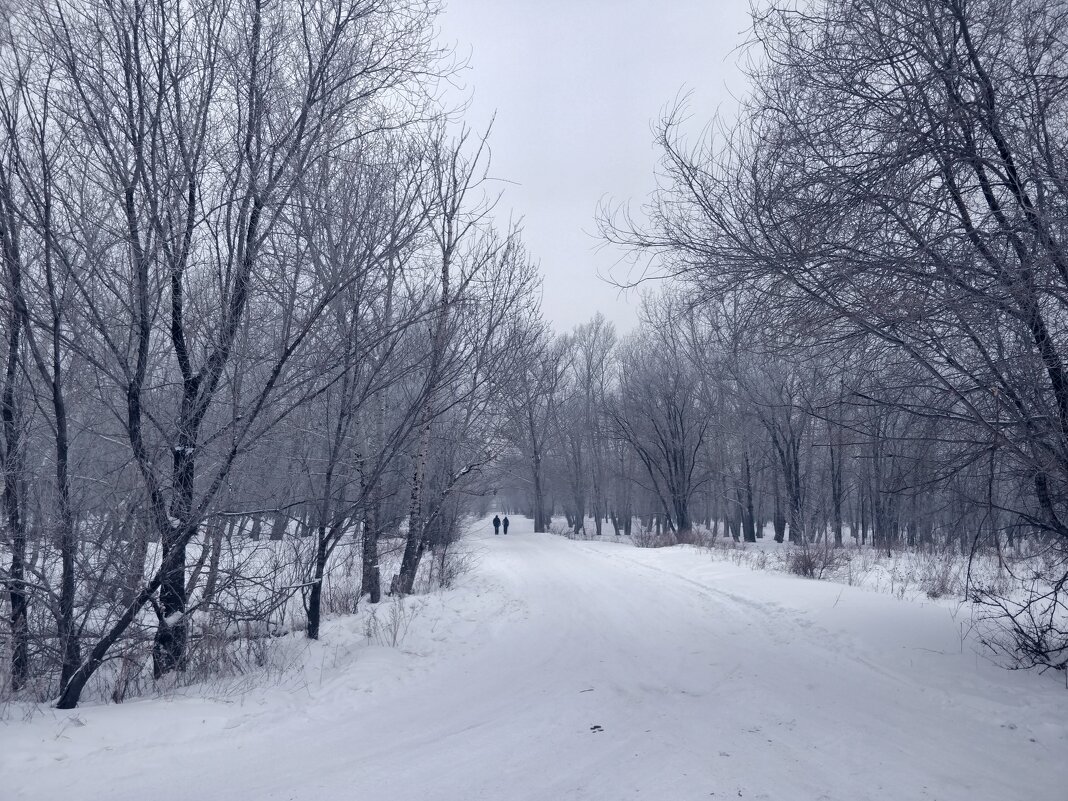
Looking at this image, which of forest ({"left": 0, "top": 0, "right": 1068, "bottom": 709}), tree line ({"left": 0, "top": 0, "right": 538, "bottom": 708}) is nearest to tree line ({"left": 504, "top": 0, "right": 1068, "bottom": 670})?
forest ({"left": 0, "top": 0, "right": 1068, "bottom": 709})

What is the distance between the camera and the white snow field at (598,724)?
161 inches

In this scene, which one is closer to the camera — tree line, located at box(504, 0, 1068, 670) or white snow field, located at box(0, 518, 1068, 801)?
white snow field, located at box(0, 518, 1068, 801)

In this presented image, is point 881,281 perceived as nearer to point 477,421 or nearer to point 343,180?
point 343,180

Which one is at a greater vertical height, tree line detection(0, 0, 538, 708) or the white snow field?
tree line detection(0, 0, 538, 708)

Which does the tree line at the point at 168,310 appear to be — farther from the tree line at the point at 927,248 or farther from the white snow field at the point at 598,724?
the tree line at the point at 927,248

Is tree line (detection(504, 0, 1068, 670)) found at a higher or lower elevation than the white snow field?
higher

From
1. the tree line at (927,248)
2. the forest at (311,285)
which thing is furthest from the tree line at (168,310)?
the tree line at (927,248)

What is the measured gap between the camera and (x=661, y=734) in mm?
4973

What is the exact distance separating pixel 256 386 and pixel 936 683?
273 inches

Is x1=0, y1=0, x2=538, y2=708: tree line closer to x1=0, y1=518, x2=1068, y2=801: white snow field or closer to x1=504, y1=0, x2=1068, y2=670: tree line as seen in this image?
x1=0, y1=518, x2=1068, y2=801: white snow field

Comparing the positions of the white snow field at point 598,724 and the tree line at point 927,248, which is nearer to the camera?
the white snow field at point 598,724

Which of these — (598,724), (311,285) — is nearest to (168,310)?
(311,285)

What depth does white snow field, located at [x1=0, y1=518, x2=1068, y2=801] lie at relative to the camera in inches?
161

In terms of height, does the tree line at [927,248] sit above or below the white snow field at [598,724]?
above
